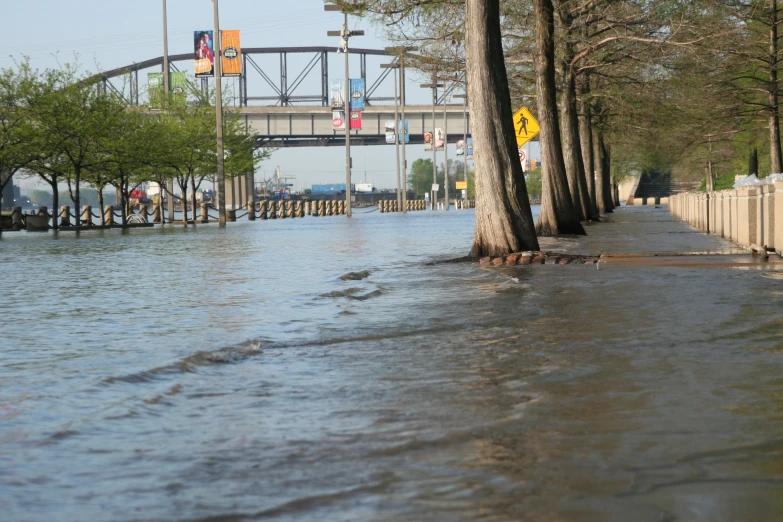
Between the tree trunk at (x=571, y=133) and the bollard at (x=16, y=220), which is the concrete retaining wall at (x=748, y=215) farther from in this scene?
the bollard at (x=16, y=220)

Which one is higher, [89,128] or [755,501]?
[89,128]

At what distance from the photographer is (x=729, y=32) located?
90.7 ft

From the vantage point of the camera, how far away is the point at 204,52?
56.9 meters

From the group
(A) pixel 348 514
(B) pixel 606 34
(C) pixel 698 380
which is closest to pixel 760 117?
(B) pixel 606 34

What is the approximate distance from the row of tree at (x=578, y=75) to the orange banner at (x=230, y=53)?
18.6 m

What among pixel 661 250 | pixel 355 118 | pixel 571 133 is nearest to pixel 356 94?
pixel 355 118

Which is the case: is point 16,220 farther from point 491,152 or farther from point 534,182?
point 534,182

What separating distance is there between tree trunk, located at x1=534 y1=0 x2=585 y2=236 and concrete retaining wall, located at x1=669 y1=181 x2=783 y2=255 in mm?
3631

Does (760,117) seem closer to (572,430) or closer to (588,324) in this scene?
(588,324)

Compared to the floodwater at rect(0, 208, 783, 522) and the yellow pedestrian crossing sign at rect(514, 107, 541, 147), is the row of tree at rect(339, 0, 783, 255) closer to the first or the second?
the yellow pedestrian crossing sign at rect(514, 107, 541, 147)

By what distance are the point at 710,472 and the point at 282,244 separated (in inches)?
975

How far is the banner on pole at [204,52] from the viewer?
56.6 m

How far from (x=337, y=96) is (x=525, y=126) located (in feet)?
179

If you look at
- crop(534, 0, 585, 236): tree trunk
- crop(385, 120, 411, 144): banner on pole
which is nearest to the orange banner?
crop(534, 0, 585, 236): tree trunk
